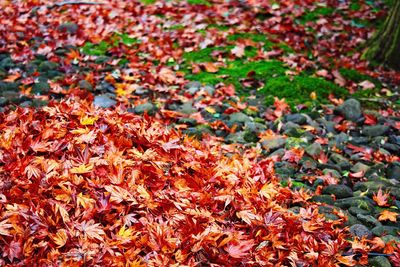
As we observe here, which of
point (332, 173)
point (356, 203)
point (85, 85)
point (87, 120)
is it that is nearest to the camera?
point (87, 120)

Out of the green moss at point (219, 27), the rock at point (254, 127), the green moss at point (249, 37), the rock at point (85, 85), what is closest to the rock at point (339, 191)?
the rock at point (254, 127)

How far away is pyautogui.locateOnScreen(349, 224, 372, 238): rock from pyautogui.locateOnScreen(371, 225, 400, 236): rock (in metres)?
0.06

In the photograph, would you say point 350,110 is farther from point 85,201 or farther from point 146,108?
point 85,201

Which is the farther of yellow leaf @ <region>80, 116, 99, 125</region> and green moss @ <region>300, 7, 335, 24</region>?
green moss @ <region>300, 7, 335, 24</region>

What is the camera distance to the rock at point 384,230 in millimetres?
3188

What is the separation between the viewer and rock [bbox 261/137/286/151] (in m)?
4.25

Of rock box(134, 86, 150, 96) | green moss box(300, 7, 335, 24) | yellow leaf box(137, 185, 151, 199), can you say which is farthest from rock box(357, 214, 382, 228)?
green moss box(300, 7, 335, 24)

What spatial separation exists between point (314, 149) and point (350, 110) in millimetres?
982

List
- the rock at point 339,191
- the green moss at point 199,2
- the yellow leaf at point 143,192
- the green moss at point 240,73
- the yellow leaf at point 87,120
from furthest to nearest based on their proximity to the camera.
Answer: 1. the green moss at point 199,2
2. the green moss at point 240,73
3. the rock at point 339,191
4. the yellow leaf at point 87,120
5. the yellow leaf at point 143,192

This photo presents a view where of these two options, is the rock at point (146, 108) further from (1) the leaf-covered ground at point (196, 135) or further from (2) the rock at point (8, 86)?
(2) the rock at point (8, 86)

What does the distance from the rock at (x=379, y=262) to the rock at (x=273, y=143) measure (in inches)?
60.7

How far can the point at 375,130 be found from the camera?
457 centimetres

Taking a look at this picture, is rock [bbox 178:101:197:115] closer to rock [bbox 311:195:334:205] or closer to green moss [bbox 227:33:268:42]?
rock [bbox 311:195:334:205]

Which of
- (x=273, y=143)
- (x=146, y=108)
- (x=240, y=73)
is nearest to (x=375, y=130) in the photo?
(x=273, y=143)
